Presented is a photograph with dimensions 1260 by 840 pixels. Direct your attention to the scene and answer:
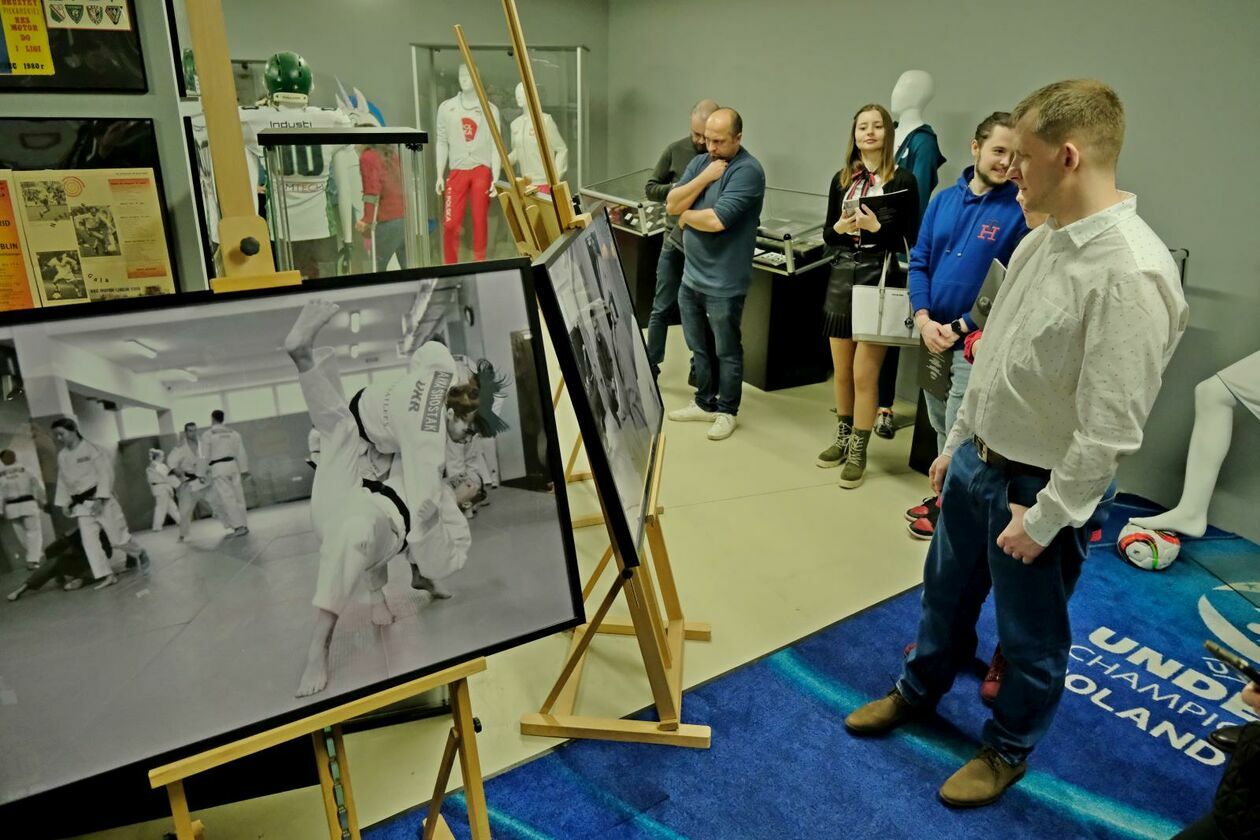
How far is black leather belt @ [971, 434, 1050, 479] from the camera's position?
1.72 metres

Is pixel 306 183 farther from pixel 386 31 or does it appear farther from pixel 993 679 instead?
pixel 386 31

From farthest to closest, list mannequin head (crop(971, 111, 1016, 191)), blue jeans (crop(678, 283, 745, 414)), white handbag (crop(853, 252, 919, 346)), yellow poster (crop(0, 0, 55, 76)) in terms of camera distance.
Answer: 1. blue jeans (crop(678, 283, 745, 414))
2. white handbag (crop(853, 252, 919, 346))
3. mannequin head (crop(971, 111, 1016, 191))
4. yellow poster (crop(0, 0, 55, 76))

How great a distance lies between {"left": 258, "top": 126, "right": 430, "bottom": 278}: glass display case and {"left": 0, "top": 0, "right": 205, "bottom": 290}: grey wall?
26.9 inches

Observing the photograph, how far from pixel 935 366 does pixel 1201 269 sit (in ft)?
4.07

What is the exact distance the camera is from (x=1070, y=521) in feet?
5.26

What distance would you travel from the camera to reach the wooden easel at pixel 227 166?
118cm

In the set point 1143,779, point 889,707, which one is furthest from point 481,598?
point 1143,779

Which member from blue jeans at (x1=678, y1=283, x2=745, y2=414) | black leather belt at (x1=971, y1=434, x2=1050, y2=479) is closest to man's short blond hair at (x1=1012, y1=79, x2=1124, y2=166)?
black leather belt at (x1=971, y1=434, x2=1050, y2=479)

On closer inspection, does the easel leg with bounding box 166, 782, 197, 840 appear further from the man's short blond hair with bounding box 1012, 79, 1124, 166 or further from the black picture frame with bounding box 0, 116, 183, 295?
the man's short blond hair with bounding box 1012, 79, 1124, 166

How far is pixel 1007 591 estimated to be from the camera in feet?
5.96

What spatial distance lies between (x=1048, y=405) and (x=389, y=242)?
2.62 metres

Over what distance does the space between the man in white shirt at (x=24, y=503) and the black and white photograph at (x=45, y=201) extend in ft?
3.38

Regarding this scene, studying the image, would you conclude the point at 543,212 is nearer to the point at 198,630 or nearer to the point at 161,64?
the point at 161,64

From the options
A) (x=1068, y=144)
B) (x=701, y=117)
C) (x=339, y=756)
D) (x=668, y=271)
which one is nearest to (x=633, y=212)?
(x=701, y=117)
